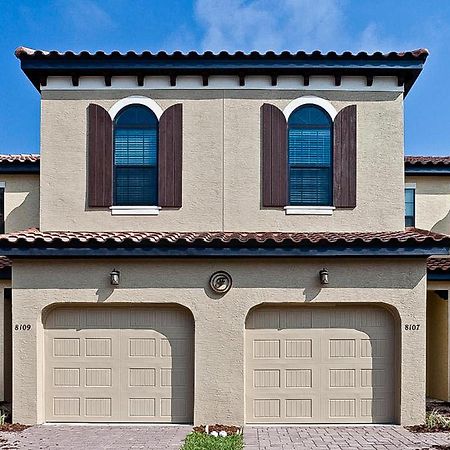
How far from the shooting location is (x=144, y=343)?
37.4ft

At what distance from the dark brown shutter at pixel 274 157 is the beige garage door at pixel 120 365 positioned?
316 cm

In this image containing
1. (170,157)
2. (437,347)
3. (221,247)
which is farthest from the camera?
(437,347)

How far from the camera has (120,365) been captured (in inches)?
448

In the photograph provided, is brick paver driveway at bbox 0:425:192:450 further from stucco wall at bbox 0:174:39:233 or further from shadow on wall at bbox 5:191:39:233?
stucco wall at bbox 0:174:39:233

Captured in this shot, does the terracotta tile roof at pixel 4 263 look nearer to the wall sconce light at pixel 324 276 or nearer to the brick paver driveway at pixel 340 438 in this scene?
the brick paver driveway at pixel 340 438

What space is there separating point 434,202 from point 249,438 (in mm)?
9200

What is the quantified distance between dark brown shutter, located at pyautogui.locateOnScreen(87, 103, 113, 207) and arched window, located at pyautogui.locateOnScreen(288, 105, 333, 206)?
3.95 metres

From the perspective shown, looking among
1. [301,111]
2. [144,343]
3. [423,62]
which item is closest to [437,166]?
[423,62]

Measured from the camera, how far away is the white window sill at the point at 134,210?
40.4 feet

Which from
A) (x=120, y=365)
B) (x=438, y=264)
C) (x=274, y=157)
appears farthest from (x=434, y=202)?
(x=120, y=365)

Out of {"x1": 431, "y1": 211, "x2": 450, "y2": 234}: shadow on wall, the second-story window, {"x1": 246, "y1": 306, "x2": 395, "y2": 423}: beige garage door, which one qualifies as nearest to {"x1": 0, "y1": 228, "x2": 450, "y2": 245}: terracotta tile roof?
{"x1": 246, "y1": 306, "x2": 395, "y2": 423}: beige garage door

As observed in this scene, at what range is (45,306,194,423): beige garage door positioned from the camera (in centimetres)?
1131

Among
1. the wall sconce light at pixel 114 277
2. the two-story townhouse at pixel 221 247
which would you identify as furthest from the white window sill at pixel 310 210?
the wall sconce light at pixel 114 277

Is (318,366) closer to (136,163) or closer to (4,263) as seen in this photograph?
(136,163)
